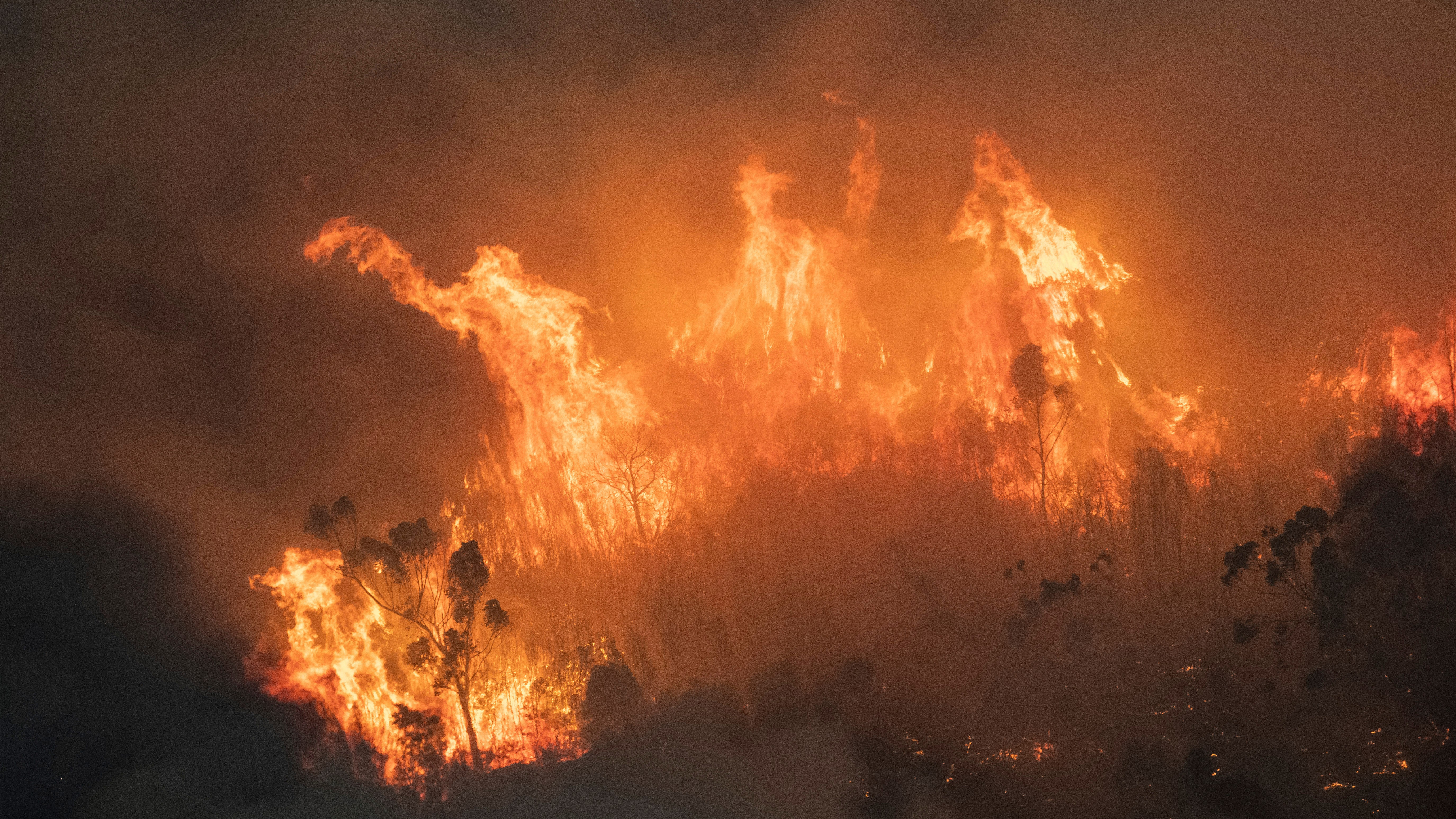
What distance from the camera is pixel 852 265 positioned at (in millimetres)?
51188

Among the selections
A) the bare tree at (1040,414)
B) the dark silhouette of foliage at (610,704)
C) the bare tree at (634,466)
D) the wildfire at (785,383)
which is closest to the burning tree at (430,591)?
the wildfire at (785,383)

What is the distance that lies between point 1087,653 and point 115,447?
45.1 metres

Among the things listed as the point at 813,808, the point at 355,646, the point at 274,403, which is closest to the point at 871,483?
the point at 813,808

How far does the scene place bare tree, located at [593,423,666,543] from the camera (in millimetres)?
50875

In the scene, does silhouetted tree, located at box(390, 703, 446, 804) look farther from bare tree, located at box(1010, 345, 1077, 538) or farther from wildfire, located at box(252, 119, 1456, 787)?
bare tree, located at box(1010, 345, 1077, 538)

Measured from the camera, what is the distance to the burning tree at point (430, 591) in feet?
149

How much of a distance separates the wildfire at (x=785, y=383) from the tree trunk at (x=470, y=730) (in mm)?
2743

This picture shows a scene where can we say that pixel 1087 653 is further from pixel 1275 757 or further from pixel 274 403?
pixel 274 403

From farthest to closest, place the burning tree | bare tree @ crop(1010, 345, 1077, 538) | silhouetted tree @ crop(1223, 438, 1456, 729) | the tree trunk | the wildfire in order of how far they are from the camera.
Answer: bare tree @ crop(1010, 345, 1077, 538)
the wildfire
the tree trunk
the burning tree
silhouetted tree @ crop(1223, 438, 1456, 729)

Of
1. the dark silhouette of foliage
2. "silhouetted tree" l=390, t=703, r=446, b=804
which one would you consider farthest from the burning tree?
the dark silhouette of foliage

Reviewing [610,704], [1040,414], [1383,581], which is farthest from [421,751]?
[1383,581]

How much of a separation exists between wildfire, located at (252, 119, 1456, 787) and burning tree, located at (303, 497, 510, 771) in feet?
5.95

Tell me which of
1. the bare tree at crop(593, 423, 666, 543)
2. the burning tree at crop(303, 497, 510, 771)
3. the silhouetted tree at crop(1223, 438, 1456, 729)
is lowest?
the silhouetted tree at crop(1223, 438, 1456, 729)

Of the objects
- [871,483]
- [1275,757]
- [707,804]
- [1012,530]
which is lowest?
[1275,757]
